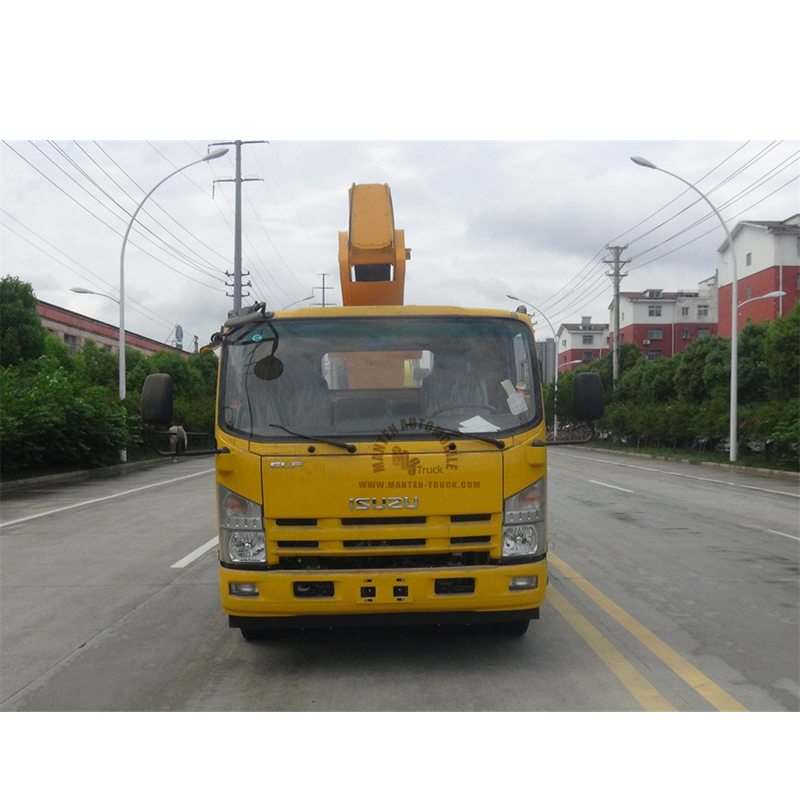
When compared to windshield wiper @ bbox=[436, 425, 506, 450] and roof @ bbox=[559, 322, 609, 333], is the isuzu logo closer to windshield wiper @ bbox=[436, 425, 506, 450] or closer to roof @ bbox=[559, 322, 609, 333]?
windshield wiper @ bbox=[436, 425, 506, 450]

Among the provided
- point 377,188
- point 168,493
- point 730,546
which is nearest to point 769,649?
point 730,546

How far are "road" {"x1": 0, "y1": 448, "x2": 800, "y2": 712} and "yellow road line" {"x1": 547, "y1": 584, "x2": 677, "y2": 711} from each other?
0.05ft

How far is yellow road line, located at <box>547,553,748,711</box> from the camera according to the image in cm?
443

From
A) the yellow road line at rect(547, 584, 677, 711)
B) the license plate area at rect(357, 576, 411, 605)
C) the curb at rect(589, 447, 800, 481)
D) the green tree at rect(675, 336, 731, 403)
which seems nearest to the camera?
the yellow road line at rect(547, 584, 677, 711)

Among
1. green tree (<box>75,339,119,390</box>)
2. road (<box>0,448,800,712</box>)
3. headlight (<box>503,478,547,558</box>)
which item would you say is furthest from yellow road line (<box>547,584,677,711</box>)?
green tree (<box>75,339,119,390</box>)

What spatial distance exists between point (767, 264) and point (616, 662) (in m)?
55.3

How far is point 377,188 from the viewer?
8.90 m

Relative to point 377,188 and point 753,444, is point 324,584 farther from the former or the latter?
point 753,444

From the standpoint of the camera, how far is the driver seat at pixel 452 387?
5.14 meters

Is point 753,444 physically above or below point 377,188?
below

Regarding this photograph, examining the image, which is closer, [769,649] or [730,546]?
[769,649]

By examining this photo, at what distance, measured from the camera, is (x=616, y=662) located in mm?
5074
